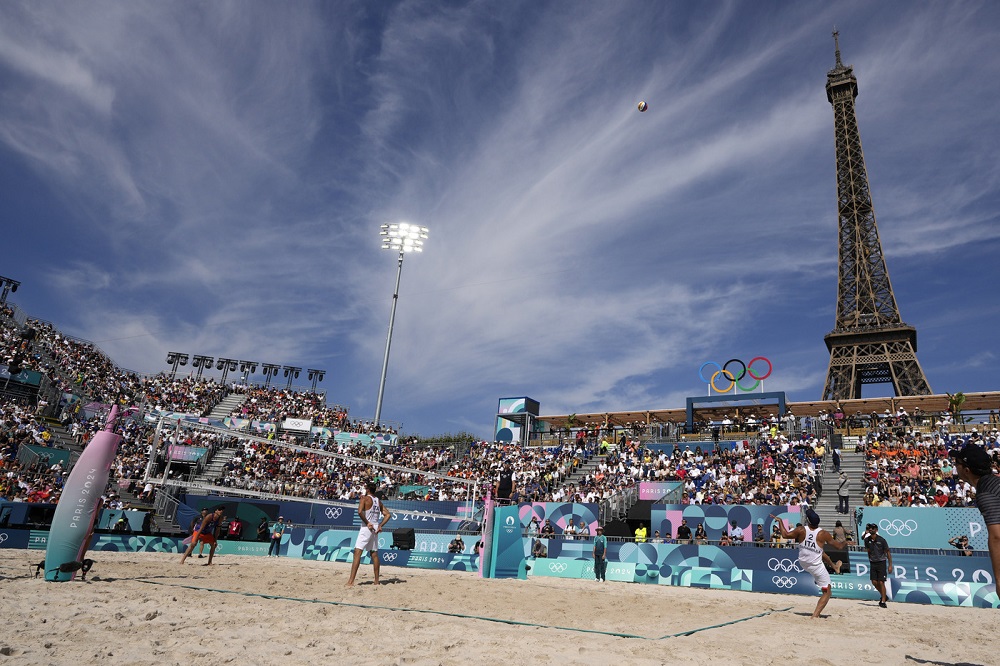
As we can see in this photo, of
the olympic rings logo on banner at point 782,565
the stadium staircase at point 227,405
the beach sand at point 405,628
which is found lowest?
the beach sand at point 405,628

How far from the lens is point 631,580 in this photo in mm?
18875

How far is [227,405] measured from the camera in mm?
45188

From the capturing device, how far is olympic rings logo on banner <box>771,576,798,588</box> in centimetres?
1642

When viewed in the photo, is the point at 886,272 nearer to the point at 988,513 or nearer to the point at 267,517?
the point at 267,517

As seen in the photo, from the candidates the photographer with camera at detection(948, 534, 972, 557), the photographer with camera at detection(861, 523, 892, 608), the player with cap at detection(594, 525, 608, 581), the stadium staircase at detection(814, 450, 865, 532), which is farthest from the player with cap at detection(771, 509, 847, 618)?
the stadium staircase at detection(814, 450, 865, 532)

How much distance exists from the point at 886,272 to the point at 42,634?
6004 cm

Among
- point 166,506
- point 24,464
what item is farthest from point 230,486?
point 24,464

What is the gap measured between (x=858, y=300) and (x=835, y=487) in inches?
1359

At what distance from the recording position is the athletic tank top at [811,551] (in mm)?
11320

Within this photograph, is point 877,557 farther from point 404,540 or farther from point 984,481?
point 404,540

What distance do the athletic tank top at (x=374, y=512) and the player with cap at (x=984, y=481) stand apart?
949 centimetres

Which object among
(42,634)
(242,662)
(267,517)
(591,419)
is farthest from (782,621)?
(591,419)

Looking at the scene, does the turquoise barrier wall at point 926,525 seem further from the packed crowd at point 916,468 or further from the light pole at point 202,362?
the light pole at point 202,362

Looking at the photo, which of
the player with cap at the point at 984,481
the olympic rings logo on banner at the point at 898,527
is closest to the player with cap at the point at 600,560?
the olympic rings logo on banner at the point at 898,527
